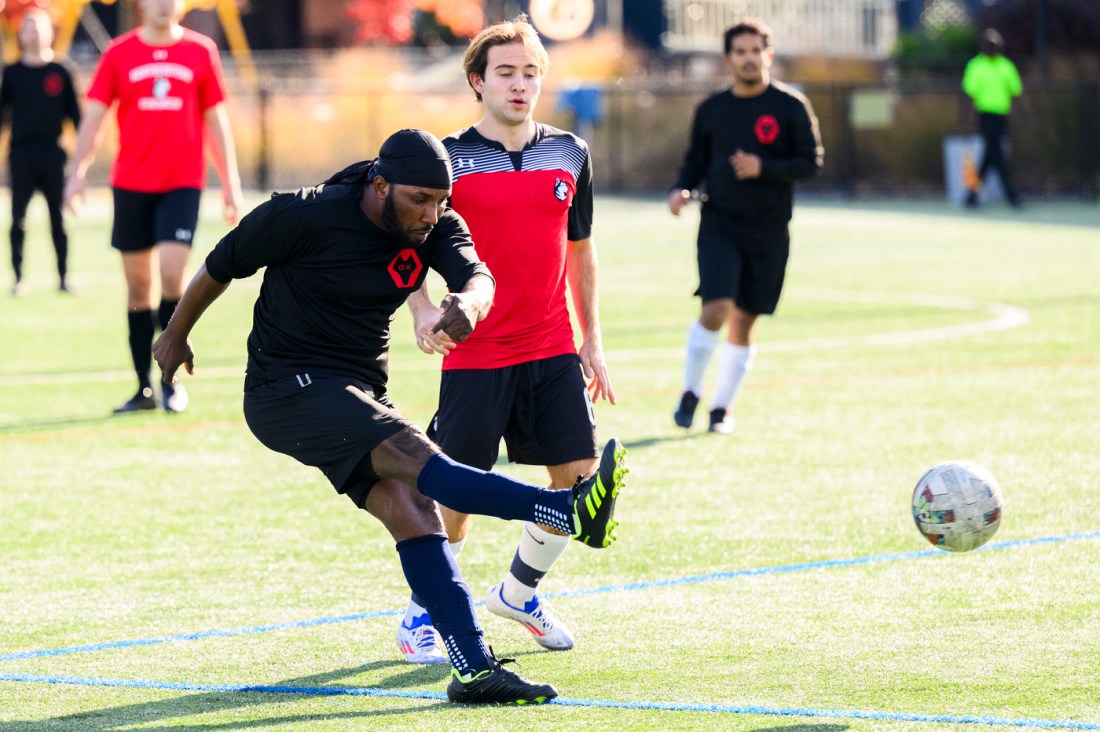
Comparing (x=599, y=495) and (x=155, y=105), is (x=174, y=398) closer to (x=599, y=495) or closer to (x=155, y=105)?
(x=155, y=105)

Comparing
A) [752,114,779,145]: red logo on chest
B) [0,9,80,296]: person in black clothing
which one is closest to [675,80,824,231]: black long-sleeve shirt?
[752,114,779,145]: red logo on chest

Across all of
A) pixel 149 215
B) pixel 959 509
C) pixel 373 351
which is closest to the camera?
pixel 373 351

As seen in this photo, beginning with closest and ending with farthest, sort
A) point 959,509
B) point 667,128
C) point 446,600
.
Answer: point 446,600 < point 959,509 < point 667,128

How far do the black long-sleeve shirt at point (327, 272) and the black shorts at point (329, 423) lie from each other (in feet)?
0.21

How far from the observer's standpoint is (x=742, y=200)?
10.2 meters

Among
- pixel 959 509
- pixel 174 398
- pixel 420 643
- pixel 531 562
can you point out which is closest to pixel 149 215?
pixel 174 398

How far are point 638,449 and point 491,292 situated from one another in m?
4.68

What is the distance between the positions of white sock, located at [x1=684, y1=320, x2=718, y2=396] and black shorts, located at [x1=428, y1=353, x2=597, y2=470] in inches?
174

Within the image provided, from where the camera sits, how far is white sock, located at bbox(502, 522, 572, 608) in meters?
5.95

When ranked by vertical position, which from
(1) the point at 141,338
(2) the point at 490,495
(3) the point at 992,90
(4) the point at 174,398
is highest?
(2) the point at 490,495

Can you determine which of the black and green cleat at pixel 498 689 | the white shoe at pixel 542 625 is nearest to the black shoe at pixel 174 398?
the white shoe at pixel 542 625

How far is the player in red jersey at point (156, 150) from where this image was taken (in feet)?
35.3

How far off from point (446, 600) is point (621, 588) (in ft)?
5.37

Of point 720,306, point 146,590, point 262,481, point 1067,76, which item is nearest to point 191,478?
point 262,481
